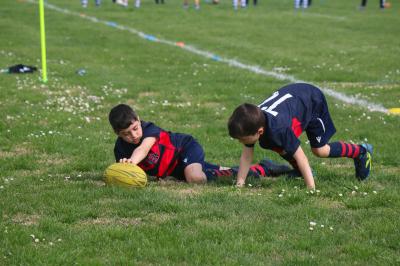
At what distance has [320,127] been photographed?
24.5 feet

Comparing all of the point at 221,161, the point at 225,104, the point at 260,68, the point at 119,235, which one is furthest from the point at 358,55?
the point at 119,235

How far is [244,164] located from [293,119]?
674 mm

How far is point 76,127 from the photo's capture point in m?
10.2

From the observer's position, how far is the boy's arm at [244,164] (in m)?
7.20

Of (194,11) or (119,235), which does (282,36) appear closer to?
(194,11)

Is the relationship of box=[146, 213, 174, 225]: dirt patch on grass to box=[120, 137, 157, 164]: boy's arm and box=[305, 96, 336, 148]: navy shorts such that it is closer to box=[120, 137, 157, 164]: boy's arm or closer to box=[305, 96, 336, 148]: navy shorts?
box=[120, 137, 157, 164]: boy's arm

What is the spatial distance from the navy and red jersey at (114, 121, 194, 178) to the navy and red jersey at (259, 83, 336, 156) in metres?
1.11

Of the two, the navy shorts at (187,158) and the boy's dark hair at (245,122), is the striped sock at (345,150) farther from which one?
the navy shorts at (187,158)

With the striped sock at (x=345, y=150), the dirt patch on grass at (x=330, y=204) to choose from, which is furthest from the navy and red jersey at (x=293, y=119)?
the dirt patch on grass at (x=330, y=204)

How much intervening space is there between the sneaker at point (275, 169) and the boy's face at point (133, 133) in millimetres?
1460

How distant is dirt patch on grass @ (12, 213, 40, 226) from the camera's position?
6.06m

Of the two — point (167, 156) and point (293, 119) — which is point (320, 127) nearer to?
point (293, 119)

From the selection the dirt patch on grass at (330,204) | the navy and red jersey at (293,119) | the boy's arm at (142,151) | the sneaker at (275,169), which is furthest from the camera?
the sneaker at (275,169)

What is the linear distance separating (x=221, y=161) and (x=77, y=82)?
20.4ft
